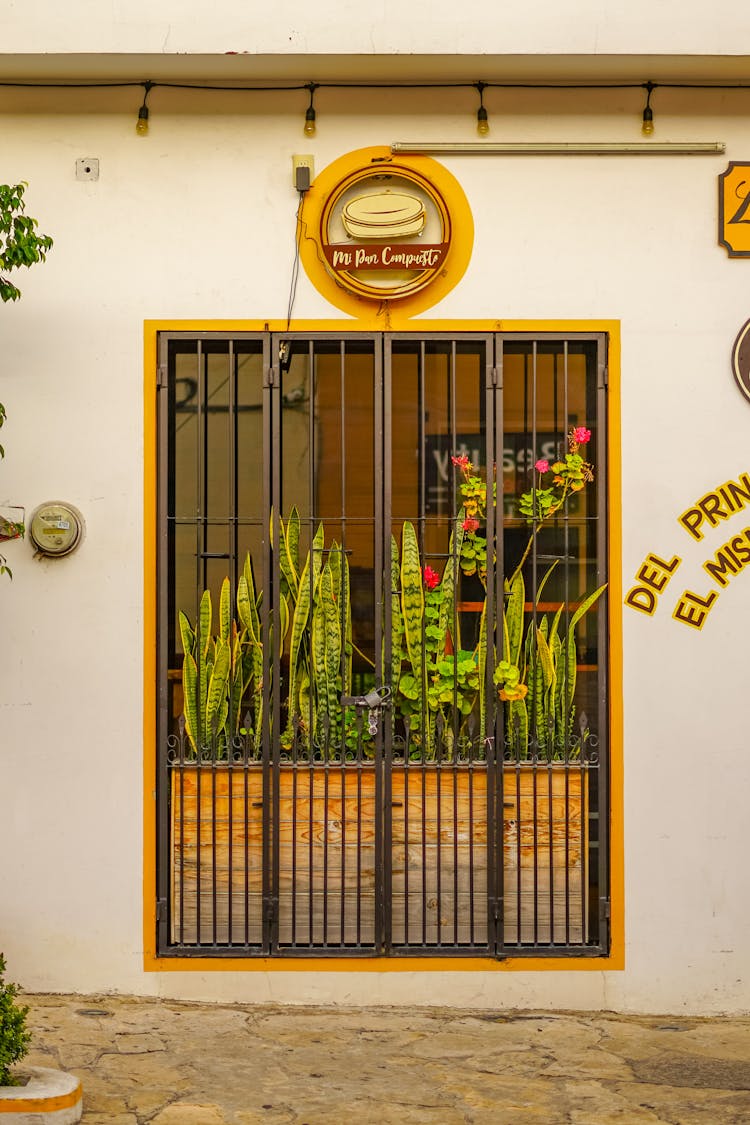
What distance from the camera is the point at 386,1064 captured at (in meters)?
4.80

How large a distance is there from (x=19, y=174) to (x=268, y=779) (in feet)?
9.62

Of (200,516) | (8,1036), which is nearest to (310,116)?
(200,516)

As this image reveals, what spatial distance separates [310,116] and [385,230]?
618mm

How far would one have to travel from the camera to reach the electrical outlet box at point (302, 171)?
5438 mm

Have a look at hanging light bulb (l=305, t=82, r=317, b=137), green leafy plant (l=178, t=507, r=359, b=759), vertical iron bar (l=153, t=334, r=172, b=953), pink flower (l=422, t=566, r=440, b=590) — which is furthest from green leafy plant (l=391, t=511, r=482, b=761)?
hanging light bulb (l=305, t=82, r=317, b=137)

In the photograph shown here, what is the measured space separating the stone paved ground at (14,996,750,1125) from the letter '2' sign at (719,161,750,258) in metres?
3.46

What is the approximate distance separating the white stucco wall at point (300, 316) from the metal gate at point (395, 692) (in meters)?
0.17

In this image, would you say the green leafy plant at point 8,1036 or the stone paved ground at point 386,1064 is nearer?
the green leafy plant at point 8,1036

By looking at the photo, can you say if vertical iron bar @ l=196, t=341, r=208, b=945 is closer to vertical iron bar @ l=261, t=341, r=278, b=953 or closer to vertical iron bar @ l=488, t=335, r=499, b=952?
vertical iron bar @ l=261, t=341, r=278, b=953

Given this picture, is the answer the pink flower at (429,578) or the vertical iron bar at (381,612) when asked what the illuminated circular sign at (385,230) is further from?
the pink flower at (429,578)

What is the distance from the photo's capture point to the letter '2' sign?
216 inches

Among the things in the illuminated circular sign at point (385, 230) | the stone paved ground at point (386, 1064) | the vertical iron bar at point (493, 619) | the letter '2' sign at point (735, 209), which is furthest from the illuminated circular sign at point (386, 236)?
the stone paved ground at point (386, 1064)
